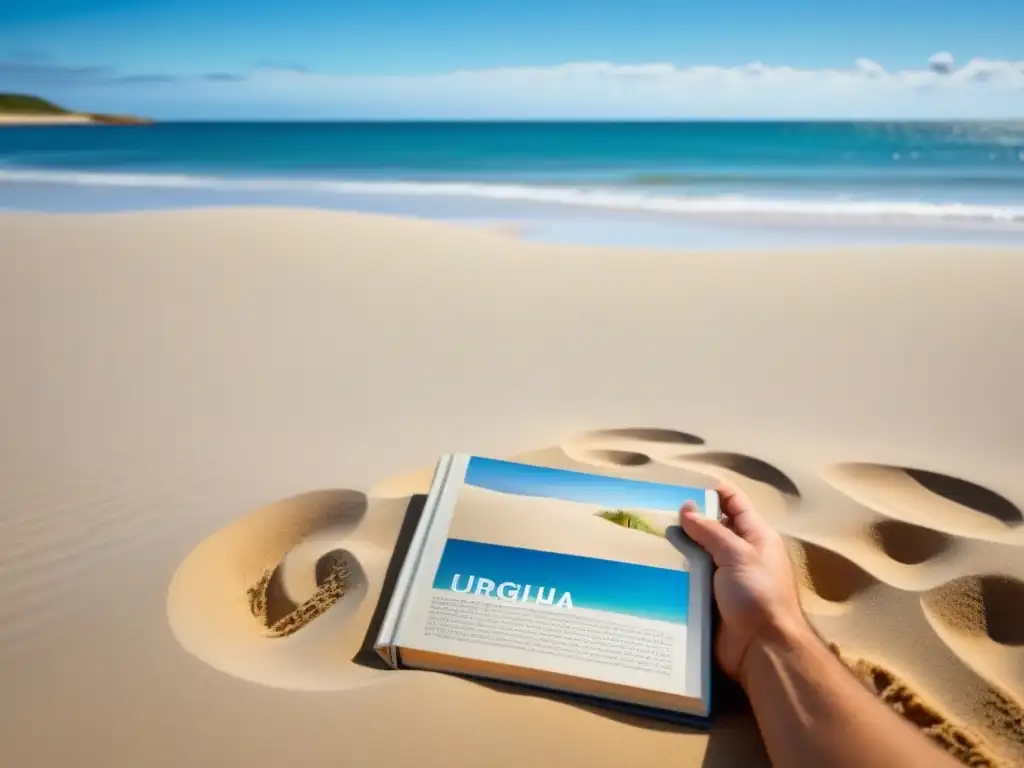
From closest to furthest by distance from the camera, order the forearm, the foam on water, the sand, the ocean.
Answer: the forearm → the sand → the ocean → the foam on water

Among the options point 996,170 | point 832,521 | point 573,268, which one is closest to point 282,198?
point 573,268

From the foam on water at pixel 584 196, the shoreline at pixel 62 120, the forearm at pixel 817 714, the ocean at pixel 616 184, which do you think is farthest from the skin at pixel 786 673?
the shoreline at pixel 62 120

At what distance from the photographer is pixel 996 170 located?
374 inches

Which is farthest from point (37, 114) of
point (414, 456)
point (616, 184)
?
point (414, 456)

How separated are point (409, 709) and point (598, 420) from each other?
Result: 1.13m

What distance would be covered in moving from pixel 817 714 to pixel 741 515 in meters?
0.42

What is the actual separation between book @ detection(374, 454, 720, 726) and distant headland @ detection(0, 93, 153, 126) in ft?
96.6

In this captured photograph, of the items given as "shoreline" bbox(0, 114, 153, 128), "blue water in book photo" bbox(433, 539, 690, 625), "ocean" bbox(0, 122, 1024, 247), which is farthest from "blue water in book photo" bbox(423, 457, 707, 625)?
"shoreline" bbox(0, 114, 153, 128)

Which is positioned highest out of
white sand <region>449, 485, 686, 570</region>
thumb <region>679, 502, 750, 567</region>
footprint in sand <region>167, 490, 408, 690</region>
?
thumb <region>679, 502, 750, 567</region>

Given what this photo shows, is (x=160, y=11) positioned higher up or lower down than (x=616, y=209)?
higher up

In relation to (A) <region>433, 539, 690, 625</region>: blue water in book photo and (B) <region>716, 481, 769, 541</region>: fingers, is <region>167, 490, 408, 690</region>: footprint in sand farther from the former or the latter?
(B) <region>716, 481, 769, 541</region>: fingers

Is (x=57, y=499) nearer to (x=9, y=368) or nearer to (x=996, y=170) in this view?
(x=9, y=368)

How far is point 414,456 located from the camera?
192cm

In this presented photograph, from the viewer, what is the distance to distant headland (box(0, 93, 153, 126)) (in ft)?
86.9
